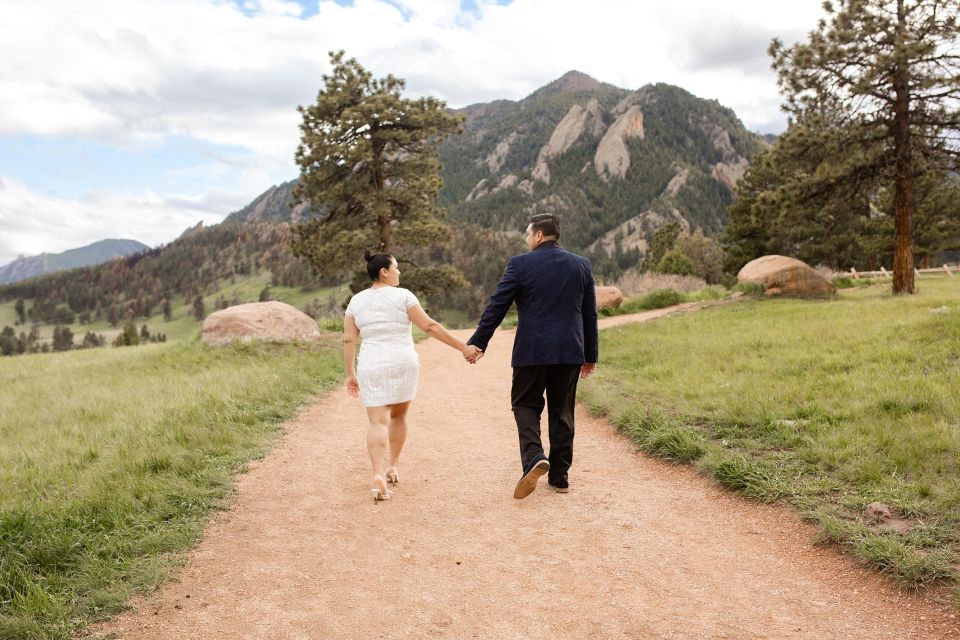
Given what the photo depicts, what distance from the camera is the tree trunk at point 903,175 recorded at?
1561 cm

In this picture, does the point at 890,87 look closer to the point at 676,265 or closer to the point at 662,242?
the point at 676,265

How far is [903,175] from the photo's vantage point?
649 inches

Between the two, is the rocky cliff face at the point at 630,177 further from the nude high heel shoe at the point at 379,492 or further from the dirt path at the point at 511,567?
the nude high heel shoe at the point at 379,492

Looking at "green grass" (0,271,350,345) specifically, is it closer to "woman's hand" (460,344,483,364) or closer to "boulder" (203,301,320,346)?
"boulder" (203,301,320,346)

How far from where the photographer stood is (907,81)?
51.0ft

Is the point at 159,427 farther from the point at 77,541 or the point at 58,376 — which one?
the point at 58,376

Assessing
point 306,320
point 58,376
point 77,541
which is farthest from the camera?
point 306,320

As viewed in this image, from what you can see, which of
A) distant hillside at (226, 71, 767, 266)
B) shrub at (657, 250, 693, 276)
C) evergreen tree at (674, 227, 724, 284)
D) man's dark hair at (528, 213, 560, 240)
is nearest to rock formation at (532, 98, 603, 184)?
distant hillside at (226, 71, 767, 266)

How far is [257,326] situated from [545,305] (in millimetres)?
11515

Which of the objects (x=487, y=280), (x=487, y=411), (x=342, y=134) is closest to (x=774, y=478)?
(x=487, y=411)

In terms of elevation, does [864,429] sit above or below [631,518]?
above

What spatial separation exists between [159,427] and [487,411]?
4.45 m

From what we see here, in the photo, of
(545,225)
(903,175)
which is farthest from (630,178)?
(545,225)

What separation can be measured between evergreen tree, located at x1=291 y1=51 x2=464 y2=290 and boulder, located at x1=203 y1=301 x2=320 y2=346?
254 inches
